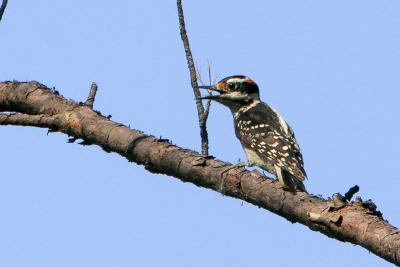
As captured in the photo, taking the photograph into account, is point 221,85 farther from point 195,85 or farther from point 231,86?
point 195,85

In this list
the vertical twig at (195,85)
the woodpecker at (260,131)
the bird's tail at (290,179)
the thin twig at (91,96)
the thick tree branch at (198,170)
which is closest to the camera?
the thick tree branch at (198,170)

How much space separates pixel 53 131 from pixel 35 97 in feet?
1.81

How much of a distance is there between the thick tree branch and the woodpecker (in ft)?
2.44

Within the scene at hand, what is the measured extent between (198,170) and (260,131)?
7.15ft

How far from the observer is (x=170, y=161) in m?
4.92

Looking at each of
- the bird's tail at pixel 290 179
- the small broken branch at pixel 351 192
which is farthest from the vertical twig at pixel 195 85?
the small broken branch at pixel 351 192

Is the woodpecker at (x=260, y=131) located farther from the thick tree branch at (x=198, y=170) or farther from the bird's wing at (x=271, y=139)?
the thick tree branch at (x=198, y=170)

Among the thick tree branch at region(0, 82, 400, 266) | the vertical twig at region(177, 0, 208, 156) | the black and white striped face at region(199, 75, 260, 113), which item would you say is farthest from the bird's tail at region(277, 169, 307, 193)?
the black and white striped face at region(199, 75, 260, 113)

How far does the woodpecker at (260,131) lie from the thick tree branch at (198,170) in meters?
0.74

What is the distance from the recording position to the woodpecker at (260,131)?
6.26 metres

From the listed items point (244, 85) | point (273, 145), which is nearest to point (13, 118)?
point (273, 145)

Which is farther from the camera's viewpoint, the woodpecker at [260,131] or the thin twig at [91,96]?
the woodpecker at [260,131]

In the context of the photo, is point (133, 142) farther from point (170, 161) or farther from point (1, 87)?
point (1, 87)

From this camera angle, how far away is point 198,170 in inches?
190
